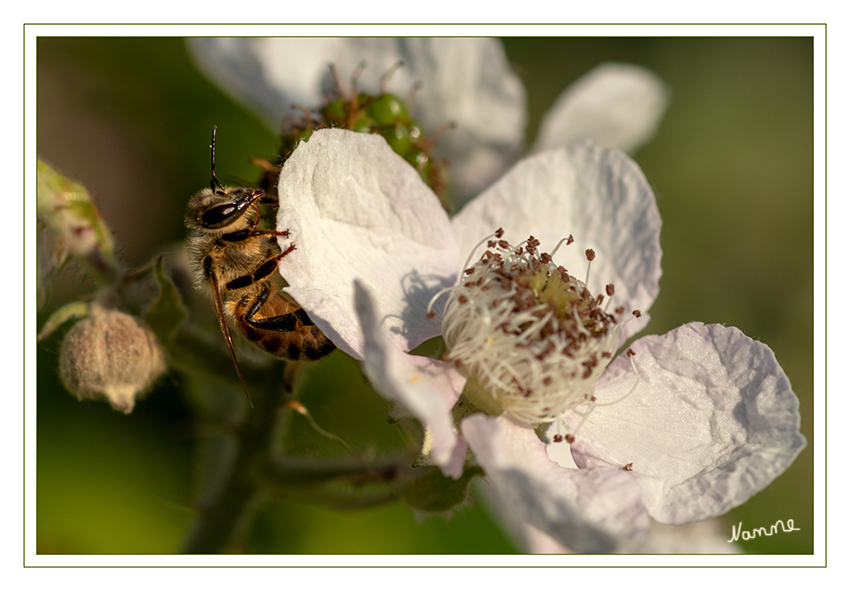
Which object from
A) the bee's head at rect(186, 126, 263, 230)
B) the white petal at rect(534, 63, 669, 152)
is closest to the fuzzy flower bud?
the bee's head at rect(186, 126, 263, 230)

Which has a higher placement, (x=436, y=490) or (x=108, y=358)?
(x=108, y=358)

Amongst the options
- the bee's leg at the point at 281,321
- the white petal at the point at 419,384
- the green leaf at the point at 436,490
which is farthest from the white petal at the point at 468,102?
the green leaf at the point at 436,490

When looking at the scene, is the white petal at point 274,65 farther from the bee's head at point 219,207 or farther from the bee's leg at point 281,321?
the bee's leg at point 281,321

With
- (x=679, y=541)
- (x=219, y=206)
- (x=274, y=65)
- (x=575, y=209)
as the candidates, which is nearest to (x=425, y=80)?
(x=274, y=65)

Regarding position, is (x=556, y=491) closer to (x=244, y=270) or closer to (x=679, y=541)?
(x=244, y=270)
